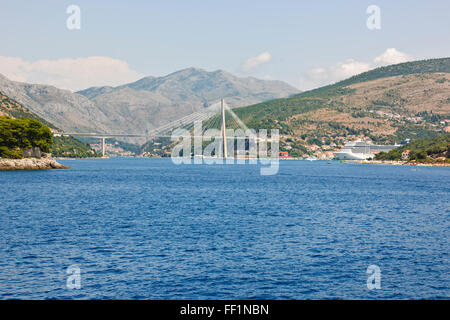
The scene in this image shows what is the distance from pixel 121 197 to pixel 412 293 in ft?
110

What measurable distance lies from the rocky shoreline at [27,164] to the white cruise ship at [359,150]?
126 m

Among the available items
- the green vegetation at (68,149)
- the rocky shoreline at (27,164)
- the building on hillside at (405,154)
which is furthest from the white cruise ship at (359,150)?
the rocky shoreline at (27,164)

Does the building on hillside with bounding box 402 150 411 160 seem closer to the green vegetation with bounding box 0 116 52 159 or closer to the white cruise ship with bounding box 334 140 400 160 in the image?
the white cruise ship with bounding box 334 140 400 160

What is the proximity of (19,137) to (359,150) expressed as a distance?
13854cm

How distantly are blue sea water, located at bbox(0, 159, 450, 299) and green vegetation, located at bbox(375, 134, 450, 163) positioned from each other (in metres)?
91.5

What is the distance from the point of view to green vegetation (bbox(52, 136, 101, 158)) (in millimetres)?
153675

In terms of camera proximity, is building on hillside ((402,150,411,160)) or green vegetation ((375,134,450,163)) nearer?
green vegetation ((375,134,450,163))

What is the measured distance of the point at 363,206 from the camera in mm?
40000

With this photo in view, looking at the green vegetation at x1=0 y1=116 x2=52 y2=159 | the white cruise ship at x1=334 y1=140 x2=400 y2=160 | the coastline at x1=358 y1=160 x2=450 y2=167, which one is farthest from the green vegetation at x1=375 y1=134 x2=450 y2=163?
the green vegetation at x1=0 y1=116 x2=52 y2=159

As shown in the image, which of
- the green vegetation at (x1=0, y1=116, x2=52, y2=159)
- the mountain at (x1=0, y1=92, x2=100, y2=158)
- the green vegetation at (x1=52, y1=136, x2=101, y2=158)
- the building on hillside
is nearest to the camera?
the green vegetation at (x1=0, y1=116, x2=52, y2=159)

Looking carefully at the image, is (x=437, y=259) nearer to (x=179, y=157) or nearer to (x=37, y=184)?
(x=37, y=184)

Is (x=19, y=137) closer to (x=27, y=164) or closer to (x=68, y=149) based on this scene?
(x=27, y=164)

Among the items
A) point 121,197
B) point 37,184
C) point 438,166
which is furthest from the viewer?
point 438,166
